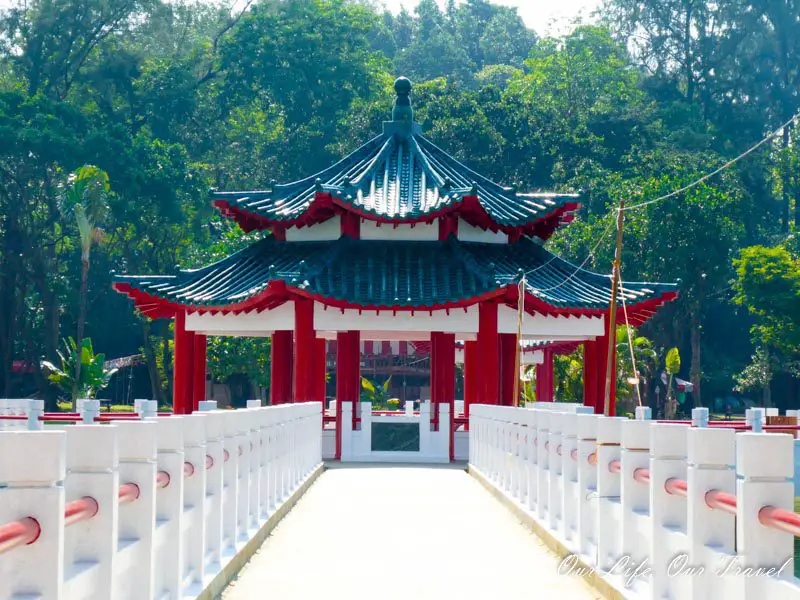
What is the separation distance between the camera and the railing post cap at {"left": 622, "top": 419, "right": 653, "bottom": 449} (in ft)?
33.4

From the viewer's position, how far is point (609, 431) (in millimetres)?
11258

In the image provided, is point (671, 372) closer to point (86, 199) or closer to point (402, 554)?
point (86, 199)

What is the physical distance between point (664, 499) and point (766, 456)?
7.82 ft

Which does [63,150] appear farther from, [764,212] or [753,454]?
[753,454]

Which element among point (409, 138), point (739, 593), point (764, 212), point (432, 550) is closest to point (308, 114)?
point (764, 212)

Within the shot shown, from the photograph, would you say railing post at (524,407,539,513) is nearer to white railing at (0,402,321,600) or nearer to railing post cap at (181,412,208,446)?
white railing at (0,402,321,600)

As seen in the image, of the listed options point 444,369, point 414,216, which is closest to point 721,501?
point 414,216

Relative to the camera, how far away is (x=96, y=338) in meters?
70.4

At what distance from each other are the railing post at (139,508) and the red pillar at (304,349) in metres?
19.5

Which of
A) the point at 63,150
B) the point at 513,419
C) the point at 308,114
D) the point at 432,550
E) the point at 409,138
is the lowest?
the point at 432,550

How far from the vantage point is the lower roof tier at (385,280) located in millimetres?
27266

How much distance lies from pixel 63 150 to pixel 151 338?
10.4 m

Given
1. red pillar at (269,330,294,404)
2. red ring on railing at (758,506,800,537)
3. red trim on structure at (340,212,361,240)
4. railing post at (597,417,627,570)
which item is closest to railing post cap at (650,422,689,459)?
railing post at (597,417,627,570)

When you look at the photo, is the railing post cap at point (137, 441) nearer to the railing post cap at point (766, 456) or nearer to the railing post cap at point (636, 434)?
the railing post cap at point (766, 456)
